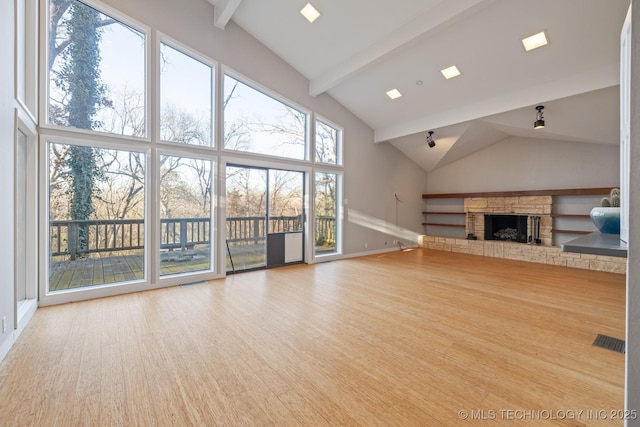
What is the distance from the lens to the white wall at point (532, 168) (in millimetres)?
6266

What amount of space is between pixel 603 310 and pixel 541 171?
15.7 ft

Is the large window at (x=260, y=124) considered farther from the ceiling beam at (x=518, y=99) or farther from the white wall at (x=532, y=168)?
the white wall at (x=532, y=168)

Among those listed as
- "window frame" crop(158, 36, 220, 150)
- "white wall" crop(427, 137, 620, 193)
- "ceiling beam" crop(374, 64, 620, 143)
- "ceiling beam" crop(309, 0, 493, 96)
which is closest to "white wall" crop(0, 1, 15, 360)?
"window frame" crop(158, 36, 220, 150)

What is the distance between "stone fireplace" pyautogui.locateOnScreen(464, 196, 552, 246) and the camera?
6.91m

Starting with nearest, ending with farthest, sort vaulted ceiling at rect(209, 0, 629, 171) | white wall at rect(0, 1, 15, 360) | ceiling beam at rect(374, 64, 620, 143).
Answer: white wall at rect(0, 1, 15, 360)
vaulted ceiling at rect(209, 0, 629, 171)
ceiling beam at rect(374, 64, 620, 143)

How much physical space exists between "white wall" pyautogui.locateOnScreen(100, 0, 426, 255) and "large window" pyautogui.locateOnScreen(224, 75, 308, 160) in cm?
27

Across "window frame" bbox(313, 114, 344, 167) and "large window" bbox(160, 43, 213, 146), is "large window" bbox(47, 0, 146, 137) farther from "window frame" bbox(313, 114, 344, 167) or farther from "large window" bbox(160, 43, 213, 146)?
"window frame" bbox(313, 114, 344, 167)

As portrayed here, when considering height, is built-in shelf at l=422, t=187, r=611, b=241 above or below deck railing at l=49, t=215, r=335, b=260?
above

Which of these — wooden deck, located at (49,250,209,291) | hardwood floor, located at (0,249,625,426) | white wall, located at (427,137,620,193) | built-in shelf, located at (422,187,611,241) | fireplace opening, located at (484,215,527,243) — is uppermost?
white wall, located at (427,137,620,193)

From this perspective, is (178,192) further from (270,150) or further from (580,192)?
(580,192)

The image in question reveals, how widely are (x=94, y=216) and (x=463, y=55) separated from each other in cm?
613

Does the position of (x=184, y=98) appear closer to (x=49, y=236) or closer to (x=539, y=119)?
(x=49, y=236)

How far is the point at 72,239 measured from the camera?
12.3 ft

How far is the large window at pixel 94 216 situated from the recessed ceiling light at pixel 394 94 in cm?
481
